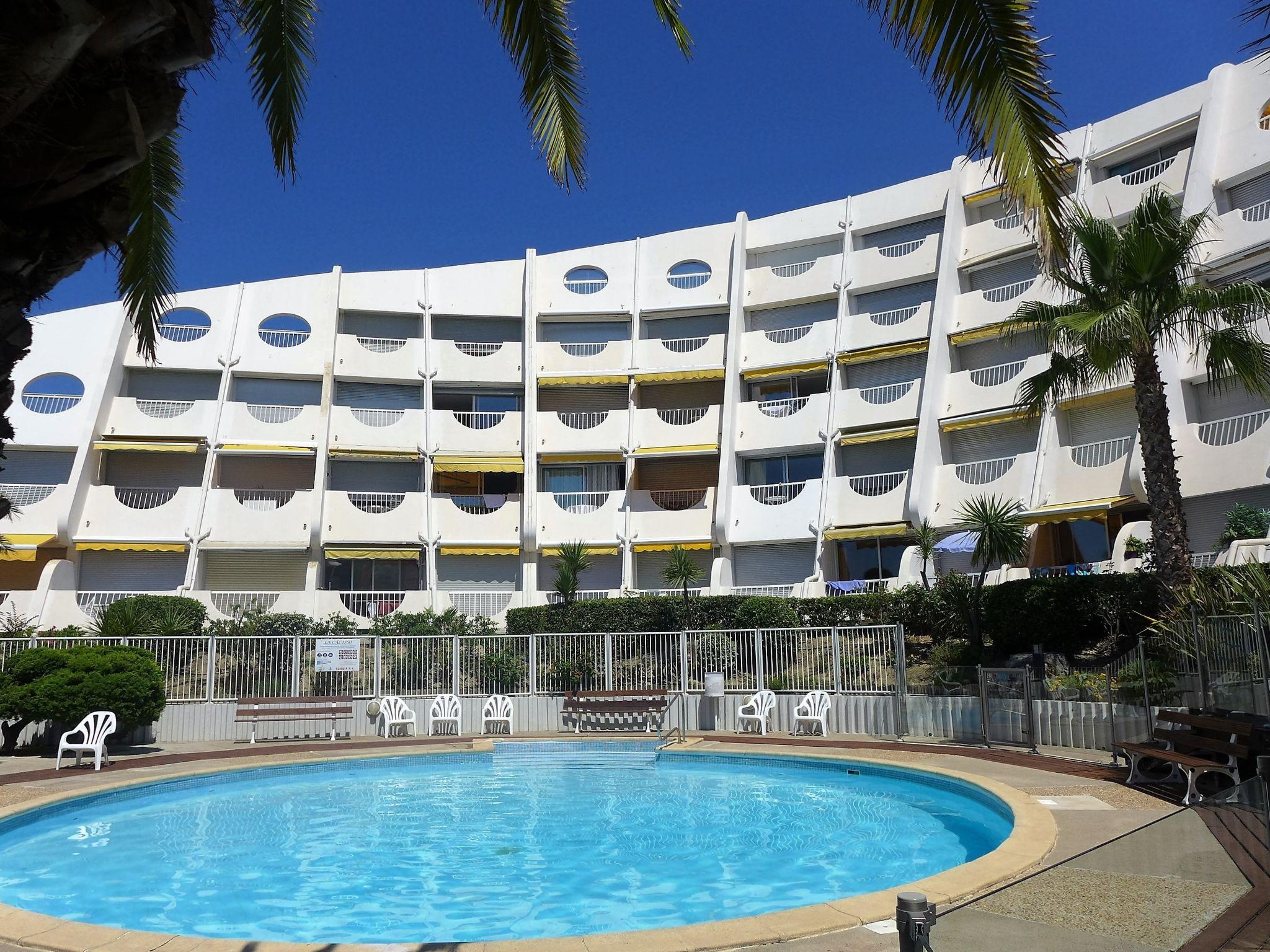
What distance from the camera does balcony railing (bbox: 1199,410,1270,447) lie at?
24391 millimetres

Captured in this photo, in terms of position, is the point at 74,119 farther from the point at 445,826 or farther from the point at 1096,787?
the point at 1096,787

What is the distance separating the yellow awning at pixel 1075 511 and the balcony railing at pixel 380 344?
2315 centimetres

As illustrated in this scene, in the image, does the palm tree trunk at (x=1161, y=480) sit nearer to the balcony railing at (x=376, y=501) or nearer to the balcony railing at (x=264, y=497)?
the balcony railing at (x=376, y=501)

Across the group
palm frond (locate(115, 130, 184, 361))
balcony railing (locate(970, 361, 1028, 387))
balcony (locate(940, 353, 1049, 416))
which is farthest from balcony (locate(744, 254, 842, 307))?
palm frond (locate(115, 130, 184, 361))

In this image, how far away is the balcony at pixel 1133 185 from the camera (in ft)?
96.9

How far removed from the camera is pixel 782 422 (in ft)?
117

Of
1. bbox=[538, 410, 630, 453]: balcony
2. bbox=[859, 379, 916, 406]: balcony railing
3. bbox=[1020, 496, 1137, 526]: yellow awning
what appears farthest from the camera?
bbox=[538, 410, 630, 453]: balcony

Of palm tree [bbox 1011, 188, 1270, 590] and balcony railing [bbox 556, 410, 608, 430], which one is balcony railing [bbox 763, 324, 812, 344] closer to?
balcony railing [bbox 556, 410, 608, 430]

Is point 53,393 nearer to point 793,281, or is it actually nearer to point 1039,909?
point 793,281

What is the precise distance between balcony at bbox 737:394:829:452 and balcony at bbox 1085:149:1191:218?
10.5 metres

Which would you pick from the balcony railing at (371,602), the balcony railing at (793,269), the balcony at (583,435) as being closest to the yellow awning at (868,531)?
the balcony at (583,435)

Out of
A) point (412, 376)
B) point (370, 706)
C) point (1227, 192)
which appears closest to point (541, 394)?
point (412, 376)

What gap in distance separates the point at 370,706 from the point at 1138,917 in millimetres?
17230

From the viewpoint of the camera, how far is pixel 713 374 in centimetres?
3684
